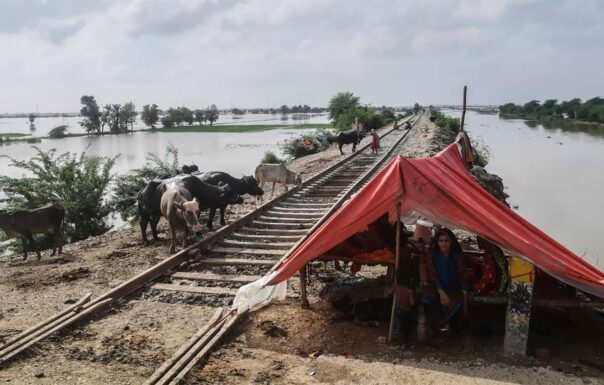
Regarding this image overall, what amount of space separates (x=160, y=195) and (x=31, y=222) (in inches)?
101

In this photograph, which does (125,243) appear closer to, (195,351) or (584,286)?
(195,351)

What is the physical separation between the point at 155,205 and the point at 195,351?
18.0 ft

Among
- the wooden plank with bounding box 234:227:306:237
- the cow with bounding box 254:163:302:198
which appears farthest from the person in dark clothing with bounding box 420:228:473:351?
the cow with bounding box 254:163:302:198

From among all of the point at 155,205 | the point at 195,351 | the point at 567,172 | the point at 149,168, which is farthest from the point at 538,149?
the point at 195,351

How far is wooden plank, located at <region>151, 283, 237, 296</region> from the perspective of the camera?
7246mm

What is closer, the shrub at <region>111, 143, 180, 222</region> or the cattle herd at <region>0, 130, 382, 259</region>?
the cattle herd at <region>0, 130, 382, 259</region>

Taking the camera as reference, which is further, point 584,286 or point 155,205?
point 155,205

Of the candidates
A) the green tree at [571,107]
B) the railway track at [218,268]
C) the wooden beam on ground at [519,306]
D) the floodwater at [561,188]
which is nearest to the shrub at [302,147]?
the floodwater at [561,188]

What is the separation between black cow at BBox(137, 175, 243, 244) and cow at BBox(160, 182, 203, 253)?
593 millimetres

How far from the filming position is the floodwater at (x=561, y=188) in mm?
16156

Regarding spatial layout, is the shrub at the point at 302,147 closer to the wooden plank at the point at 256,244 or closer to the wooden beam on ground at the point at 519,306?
the wooden plank at the point at 256,244

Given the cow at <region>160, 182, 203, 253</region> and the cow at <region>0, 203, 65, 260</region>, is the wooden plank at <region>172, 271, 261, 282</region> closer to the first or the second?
the cow at <region>160, 182, 203, 253</region>

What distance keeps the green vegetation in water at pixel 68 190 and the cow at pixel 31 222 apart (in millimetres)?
3539

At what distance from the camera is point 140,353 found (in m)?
5.59
